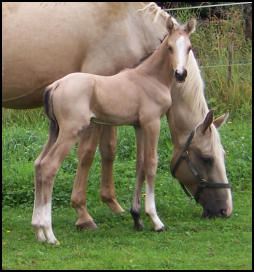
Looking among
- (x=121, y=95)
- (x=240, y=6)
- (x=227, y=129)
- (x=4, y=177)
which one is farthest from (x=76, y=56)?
(x=240, y=6)

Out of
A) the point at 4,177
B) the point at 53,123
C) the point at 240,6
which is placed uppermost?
the point at 240,6

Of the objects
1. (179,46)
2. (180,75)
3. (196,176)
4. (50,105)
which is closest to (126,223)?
(196,176)

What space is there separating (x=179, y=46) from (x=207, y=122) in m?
0.84

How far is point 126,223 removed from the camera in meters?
6.12

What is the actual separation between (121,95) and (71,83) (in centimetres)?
45

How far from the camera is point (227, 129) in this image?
9.28m

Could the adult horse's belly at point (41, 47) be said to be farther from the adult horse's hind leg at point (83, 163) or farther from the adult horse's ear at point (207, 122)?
the adult horse's ear at point (207, 122)

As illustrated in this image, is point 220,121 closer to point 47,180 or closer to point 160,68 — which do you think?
point 160,68

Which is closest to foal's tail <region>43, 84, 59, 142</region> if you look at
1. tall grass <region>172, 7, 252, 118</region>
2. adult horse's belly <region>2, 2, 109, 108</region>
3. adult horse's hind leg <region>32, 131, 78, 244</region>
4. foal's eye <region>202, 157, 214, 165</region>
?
adult horse's hind leg <region>32, 131, 78, 244</region>

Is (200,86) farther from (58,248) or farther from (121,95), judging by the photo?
(58,248)

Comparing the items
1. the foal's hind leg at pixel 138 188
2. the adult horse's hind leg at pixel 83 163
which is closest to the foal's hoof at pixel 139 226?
the foal's hind leg at pixel 138 188

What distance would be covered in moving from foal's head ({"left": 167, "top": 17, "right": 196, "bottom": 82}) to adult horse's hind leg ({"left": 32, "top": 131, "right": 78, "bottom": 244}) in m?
0.95

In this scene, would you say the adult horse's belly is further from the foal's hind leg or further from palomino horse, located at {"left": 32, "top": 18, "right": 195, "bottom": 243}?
the foal's hind leg

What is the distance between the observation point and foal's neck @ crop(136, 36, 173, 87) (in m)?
5.64
